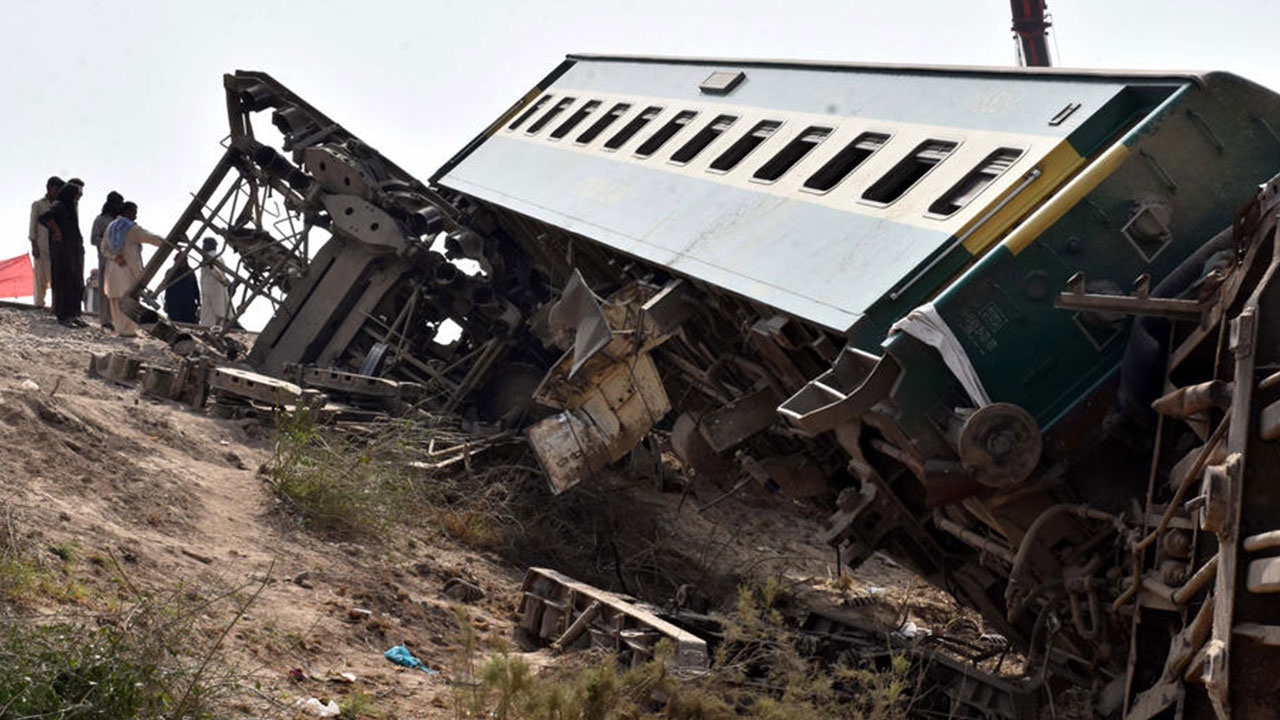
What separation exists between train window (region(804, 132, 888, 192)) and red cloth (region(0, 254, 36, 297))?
18.0 m

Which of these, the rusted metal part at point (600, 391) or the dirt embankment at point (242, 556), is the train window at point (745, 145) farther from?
the dirt embankment at point (242, 556)

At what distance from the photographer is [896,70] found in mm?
12492

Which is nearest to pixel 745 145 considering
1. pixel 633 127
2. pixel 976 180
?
pixel 633 127

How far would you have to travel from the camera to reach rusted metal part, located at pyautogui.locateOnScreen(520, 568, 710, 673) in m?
10.1

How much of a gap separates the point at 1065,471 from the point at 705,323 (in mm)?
3817

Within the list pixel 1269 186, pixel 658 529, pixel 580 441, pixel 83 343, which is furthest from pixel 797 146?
pixel 83 343

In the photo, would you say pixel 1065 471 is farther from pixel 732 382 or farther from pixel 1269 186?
pixel 732 382

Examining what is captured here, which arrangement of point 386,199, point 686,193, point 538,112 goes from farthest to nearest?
point 538,112
point 386,199
point 686,193

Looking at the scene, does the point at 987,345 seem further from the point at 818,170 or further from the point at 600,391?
the point at 600,391

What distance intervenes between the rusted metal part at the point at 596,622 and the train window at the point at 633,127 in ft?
18.0

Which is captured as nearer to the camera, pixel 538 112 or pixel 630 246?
pixel 630 246

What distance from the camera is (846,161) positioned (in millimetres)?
12031

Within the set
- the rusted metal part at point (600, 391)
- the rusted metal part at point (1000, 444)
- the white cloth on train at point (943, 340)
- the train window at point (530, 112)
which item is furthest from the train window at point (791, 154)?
the train window at point (530, 112)

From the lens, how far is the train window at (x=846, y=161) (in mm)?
11812
